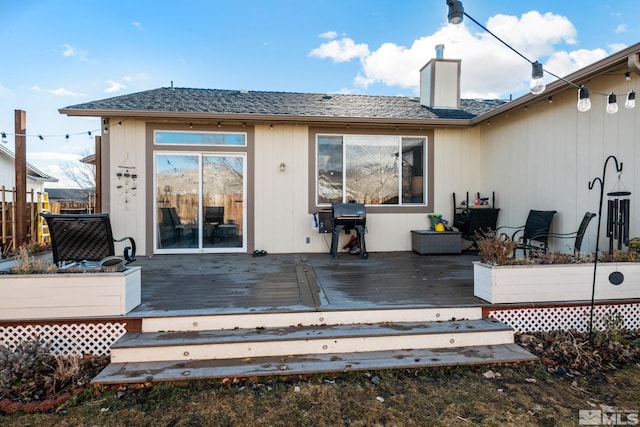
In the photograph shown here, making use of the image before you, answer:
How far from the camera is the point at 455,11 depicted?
3.13 m

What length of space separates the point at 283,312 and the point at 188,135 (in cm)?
433

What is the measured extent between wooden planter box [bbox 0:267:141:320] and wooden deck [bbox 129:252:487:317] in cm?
22

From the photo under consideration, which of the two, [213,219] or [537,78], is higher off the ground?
[537,78]

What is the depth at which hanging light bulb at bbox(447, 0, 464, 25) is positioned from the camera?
10.2ft

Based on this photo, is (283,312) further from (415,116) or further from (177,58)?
(177,58)

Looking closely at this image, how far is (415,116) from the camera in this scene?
21.4 ft

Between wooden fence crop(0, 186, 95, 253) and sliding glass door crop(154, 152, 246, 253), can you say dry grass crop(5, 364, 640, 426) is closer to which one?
sliding glass door crop(154, 152, 246, 253)

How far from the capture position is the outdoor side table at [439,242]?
6.13 m

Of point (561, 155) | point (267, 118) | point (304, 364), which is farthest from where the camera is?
point (267, 118)

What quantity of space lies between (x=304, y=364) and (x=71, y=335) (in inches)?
77.5
